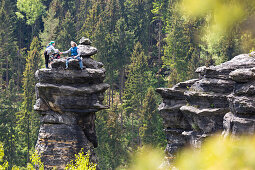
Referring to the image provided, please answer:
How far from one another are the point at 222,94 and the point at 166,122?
27.7 ft

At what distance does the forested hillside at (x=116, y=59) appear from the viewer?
66375 mm

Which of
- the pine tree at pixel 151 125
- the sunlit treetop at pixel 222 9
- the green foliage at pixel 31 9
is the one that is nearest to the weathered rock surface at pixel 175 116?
the sunlit treetop at pixel 222 9

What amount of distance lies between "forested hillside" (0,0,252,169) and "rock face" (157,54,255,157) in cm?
2001

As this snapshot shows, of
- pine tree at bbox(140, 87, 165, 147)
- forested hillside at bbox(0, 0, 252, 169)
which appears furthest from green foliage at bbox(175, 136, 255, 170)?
pine tree at bbox(140, 87, 165, 147)

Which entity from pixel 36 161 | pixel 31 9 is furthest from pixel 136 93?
pixel 36 161

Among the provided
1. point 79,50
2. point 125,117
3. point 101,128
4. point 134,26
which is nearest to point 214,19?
point 79,50

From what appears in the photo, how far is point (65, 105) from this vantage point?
26.1 metres

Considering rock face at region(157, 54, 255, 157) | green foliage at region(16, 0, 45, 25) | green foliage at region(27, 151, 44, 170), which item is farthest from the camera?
green foliage at region(16, 0, 45, 25)

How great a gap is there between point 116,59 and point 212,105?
61915mm

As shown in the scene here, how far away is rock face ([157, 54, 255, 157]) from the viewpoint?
20.0 meters

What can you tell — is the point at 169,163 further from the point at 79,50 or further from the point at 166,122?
the point at 79,50

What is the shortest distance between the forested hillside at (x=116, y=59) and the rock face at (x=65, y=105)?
28.9 meters

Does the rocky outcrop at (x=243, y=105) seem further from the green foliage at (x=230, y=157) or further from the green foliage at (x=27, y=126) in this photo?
the green foliage at (x=27, y=126)

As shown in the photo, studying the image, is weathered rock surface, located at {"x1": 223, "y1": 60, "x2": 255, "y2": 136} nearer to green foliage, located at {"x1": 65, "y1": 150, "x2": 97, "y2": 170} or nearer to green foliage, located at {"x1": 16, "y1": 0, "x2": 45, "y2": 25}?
green foliage, located at {"x1": 65, "y1": 150, "x2": 97, "y2": 170}
